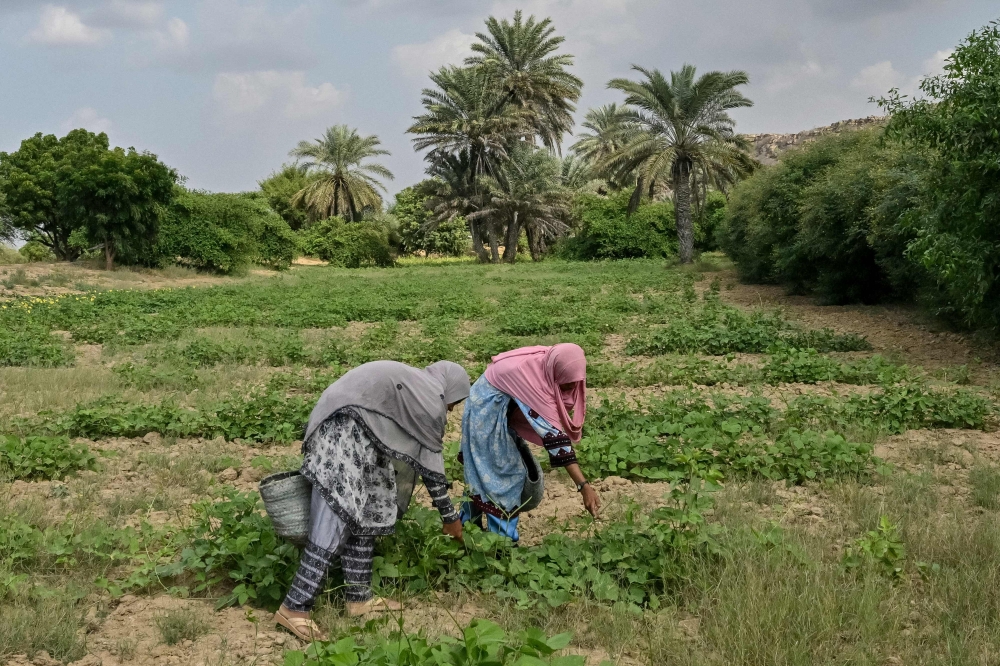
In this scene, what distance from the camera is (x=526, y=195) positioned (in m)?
41.0

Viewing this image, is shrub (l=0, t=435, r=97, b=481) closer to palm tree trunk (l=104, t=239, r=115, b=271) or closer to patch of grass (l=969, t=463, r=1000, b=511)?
patch of grass (l=969, t=463, r=1000, b=511)

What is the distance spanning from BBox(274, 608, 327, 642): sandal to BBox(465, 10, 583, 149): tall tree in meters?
39.1

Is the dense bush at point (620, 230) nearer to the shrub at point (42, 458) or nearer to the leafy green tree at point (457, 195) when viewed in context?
the leafy green tree at point (457, 195)

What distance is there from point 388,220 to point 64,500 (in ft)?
139

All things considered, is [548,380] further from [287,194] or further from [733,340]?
[287,194]

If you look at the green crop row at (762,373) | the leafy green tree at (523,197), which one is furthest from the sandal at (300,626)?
the leafy green tree at (523,197)

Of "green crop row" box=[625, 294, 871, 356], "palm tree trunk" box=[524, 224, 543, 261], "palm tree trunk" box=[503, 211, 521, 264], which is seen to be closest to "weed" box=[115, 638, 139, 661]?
"green crop row" box=[625, 294, 871, 356]

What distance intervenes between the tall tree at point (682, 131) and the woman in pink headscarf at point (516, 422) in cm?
2446

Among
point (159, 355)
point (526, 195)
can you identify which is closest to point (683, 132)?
point (526, 195)

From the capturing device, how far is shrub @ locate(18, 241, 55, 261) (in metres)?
42.1

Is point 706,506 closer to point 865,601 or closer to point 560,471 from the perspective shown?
point 865,601

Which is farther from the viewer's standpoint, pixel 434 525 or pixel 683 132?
pixel 683 132

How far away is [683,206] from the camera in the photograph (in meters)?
30.9

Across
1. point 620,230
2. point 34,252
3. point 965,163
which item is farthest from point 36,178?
point 965,163
